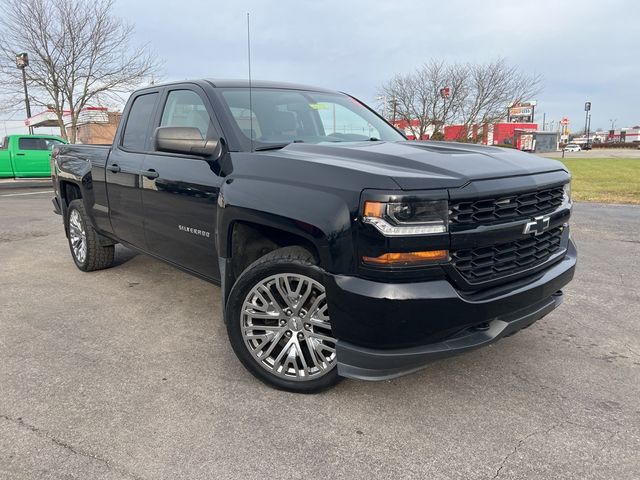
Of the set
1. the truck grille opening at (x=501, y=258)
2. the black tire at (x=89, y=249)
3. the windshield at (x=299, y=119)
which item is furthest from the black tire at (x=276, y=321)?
the black tire at (x=89, y=249)

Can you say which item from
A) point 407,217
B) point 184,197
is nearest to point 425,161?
point 407,217

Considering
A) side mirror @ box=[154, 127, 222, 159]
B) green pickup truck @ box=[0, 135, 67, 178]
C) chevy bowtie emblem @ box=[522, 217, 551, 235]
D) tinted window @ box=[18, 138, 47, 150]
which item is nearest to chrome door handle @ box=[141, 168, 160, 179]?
side mirror @ box=[154, 127, 222, 159]

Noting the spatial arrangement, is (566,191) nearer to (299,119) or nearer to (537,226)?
(537,226)

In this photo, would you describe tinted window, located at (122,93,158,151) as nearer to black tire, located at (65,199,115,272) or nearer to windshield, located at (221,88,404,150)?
windshield, located at (221,88,404,150)

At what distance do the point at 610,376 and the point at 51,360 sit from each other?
362 centimetres

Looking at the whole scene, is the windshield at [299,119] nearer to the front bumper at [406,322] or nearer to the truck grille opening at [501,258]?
the front bumper at [406,322]

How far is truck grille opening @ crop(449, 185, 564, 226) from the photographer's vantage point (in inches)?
94.6

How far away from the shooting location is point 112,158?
4590 millimetres

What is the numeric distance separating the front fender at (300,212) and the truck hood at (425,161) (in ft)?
0.64

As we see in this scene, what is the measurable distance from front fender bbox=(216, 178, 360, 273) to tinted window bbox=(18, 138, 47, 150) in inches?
674

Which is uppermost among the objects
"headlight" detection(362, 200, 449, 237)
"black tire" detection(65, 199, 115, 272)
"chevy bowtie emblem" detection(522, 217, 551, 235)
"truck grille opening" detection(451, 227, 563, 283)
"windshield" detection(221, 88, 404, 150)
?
"windshield" detection(221, 88, 404, 150)

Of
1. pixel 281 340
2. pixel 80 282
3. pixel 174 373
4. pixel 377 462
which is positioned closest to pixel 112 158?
pixel 80 282

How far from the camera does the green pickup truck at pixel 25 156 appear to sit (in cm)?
1703

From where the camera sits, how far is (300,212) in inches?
102
